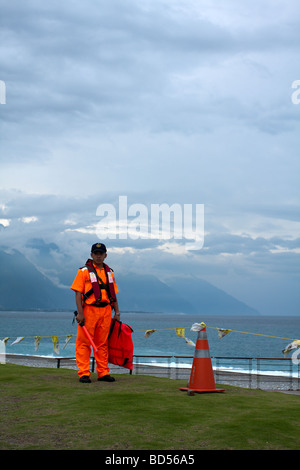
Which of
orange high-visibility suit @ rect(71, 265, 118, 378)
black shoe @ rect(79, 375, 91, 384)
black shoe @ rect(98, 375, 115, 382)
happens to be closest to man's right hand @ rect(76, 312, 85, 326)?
orange high-visibility suit @ rect(71, 265, 118, 378)

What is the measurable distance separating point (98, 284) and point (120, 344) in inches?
46.5

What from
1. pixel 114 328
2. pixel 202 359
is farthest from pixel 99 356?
pixel 202 359

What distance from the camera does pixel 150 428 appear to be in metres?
5.88

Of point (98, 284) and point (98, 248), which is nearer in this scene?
point (98, 284)

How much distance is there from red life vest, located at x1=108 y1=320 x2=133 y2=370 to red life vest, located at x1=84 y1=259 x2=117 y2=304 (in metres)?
0.53

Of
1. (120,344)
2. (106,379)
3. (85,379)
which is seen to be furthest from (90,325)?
(106,379)

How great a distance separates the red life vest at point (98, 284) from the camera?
9203 mm

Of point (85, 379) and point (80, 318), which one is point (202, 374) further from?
point (80, 318)

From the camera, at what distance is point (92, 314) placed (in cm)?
926

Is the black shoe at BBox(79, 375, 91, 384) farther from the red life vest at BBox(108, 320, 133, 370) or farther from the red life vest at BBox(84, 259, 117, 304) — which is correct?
the red life vest at BBox(84, 259, 117, 304)

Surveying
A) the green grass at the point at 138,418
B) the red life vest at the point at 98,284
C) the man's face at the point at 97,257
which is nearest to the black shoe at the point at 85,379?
the green grass at the point at 138,418

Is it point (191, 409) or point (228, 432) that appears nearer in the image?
point (228, 432)

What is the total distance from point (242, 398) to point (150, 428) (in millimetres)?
2492
